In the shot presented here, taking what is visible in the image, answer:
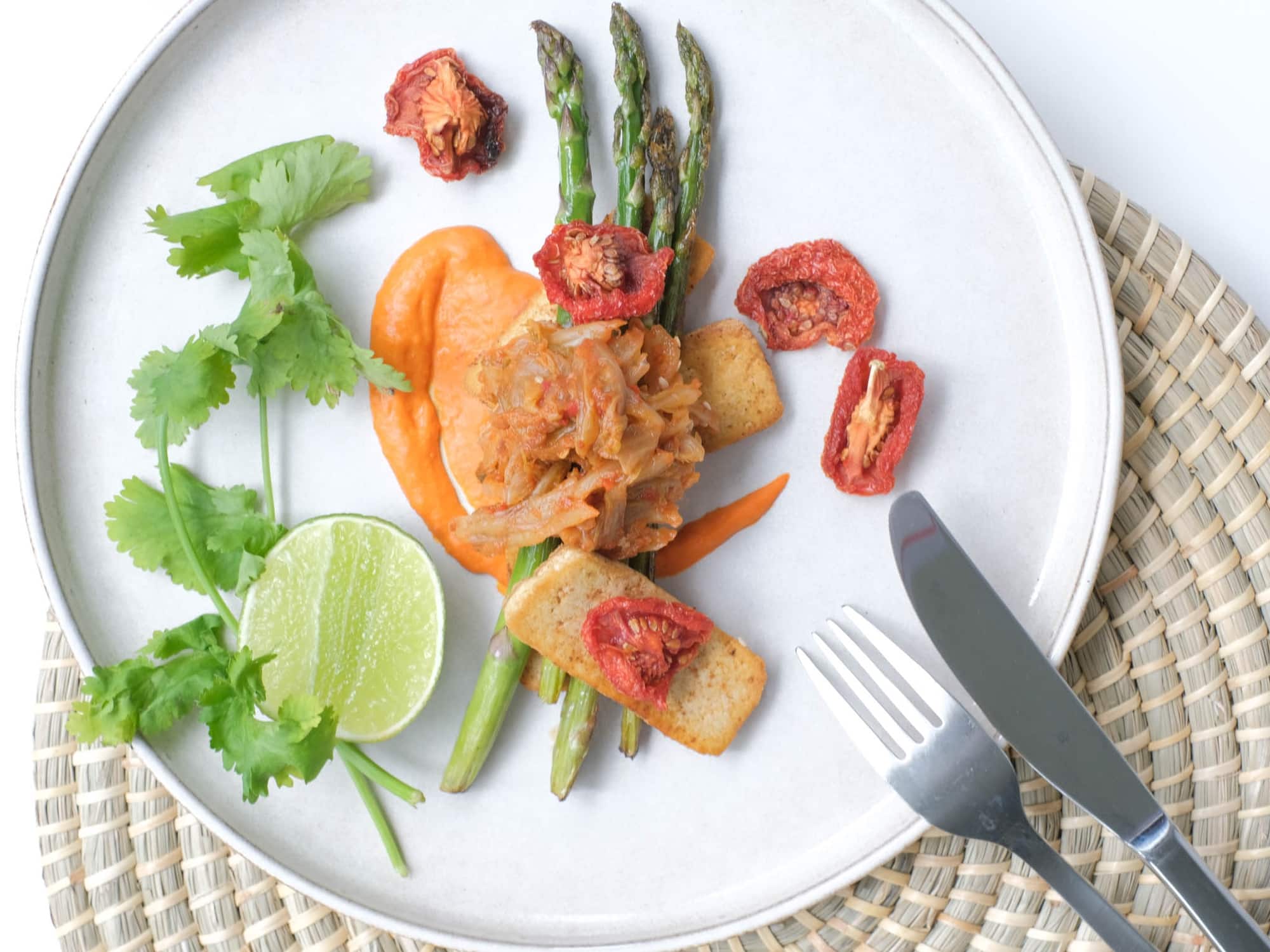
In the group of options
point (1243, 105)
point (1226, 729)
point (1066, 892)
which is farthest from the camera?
point (1243, 105)

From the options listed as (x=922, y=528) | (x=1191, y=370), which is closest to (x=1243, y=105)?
(x=1191, y=370)

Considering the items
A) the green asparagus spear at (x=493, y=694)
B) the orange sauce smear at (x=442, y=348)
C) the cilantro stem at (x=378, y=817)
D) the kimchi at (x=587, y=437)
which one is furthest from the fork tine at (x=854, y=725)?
the cilantro stem at (x=378, y=817)

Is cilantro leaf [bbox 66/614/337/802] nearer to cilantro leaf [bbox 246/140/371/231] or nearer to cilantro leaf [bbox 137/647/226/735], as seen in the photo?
cilantro leaf [bbox 137/647/226/735]

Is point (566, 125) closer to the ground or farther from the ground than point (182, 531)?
farther from the ground

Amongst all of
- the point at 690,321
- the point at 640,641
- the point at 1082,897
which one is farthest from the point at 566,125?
Answer: the point at 1082,897

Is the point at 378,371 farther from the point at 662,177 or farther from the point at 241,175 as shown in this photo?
the point at 662,177

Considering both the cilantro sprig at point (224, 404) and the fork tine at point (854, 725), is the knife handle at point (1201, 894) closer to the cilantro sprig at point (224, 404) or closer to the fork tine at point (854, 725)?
the fork tine at point (854, 725)

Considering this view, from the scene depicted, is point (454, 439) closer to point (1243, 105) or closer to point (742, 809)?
point (742, 809)
